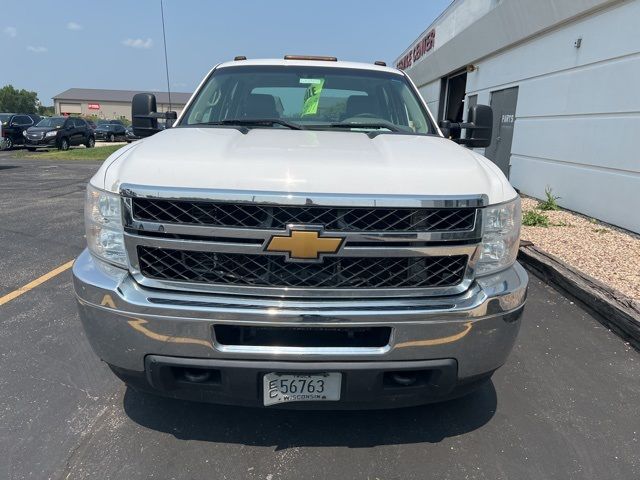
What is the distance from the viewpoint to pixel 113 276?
215 cm

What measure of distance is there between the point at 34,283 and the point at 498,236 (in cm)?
440

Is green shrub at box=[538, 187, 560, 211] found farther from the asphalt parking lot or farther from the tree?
the tree

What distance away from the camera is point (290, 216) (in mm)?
2025

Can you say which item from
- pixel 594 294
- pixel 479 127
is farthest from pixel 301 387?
pixel 594 294

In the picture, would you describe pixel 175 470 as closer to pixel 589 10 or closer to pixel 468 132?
pixel 468 132

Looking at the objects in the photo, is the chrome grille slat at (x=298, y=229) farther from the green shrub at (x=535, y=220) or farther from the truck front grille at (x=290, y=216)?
the green shrub at (x=535, y=220)

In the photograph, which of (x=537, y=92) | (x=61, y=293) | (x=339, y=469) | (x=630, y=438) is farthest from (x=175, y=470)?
(x=537, y=92)

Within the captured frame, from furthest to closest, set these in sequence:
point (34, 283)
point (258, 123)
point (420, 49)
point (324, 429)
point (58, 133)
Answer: point (58, 133), point (420, 49), point (34, 283), point (258, 123), point (324, 429)

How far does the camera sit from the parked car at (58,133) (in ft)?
79.2

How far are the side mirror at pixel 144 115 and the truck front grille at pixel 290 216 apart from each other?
5.98 feet

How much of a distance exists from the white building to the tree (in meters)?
108

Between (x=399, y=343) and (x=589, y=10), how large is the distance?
25.7 feet

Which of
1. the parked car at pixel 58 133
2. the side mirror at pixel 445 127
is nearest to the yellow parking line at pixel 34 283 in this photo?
the side mirror at pixel 445 127

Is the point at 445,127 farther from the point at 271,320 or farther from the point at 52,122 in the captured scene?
the point at 52,122
